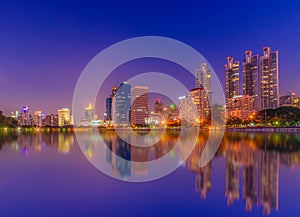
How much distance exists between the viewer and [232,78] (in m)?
155

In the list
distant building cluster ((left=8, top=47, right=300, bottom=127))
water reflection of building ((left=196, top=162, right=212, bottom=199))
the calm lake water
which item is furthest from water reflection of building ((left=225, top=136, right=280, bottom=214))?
distant building cluster ((left=8, top=47, right=300, bottom=127))

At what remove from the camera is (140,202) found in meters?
8.37

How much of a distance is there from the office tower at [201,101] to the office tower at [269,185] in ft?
386

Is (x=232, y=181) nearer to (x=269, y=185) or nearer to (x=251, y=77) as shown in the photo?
(x=269, y=185)

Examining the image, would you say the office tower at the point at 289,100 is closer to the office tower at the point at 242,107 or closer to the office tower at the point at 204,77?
the office tower at the point at 242,107

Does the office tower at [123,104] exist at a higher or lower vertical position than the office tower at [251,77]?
lower

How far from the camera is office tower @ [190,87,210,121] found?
13488 cm

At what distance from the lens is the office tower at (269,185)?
7758 millimetres

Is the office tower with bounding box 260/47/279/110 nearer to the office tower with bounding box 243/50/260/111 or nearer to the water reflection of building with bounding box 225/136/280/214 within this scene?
the office tower with bounding box 243/50/260/111

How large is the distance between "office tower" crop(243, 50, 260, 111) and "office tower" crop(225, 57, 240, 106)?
287 inches

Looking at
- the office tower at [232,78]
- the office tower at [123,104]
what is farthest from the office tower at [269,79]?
the office tower at [123,104]

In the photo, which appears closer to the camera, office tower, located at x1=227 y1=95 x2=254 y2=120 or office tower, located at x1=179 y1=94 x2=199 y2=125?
office tower, located at x1=179 y1=94 x2=199 y2=125

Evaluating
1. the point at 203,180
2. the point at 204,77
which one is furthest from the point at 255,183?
the point at 204,77

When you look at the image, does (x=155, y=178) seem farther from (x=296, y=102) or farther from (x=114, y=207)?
(x=296, y=102)
